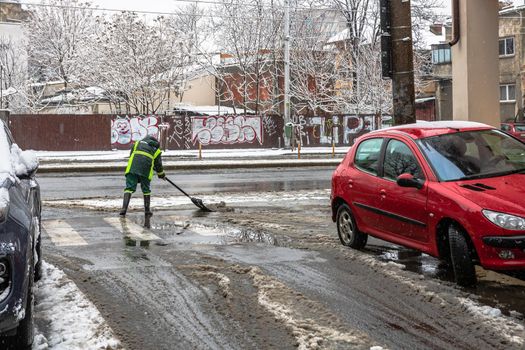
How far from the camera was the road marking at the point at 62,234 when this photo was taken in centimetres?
853

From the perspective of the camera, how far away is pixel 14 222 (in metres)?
3.90

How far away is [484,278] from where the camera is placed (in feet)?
20.6

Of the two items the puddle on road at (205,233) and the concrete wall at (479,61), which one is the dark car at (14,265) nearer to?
the puddle on road at (205,233)

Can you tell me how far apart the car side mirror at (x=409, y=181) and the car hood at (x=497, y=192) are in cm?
31

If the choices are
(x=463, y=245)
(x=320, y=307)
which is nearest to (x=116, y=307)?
(x=320, y=307)

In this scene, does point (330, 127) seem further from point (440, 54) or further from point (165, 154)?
point (440, 54)

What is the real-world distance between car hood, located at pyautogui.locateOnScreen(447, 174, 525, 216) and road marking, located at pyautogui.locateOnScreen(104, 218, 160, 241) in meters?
4.42

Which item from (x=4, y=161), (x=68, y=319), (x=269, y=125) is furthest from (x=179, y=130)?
(x=4, y=161)

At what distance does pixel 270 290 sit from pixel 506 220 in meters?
2.14

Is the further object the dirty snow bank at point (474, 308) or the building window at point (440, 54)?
the building window at point (440, 54)

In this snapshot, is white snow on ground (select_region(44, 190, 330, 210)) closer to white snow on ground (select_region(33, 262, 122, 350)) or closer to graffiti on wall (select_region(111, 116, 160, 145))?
white snow on ground (select_region(33, 262, 122, 350))

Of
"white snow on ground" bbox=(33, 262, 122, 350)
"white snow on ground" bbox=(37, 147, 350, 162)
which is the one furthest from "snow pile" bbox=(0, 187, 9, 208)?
"white snow on ground" bbox=(37, 147, 350, 162)

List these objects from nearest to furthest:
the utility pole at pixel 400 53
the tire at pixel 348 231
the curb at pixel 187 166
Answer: the tire at pixel 348 231 → the utility pole at pixel 400 53 → the curb at pixel 187 166

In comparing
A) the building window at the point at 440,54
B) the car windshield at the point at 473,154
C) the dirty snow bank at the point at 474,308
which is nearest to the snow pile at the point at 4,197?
the dirty snow bank at the point at 474,308
